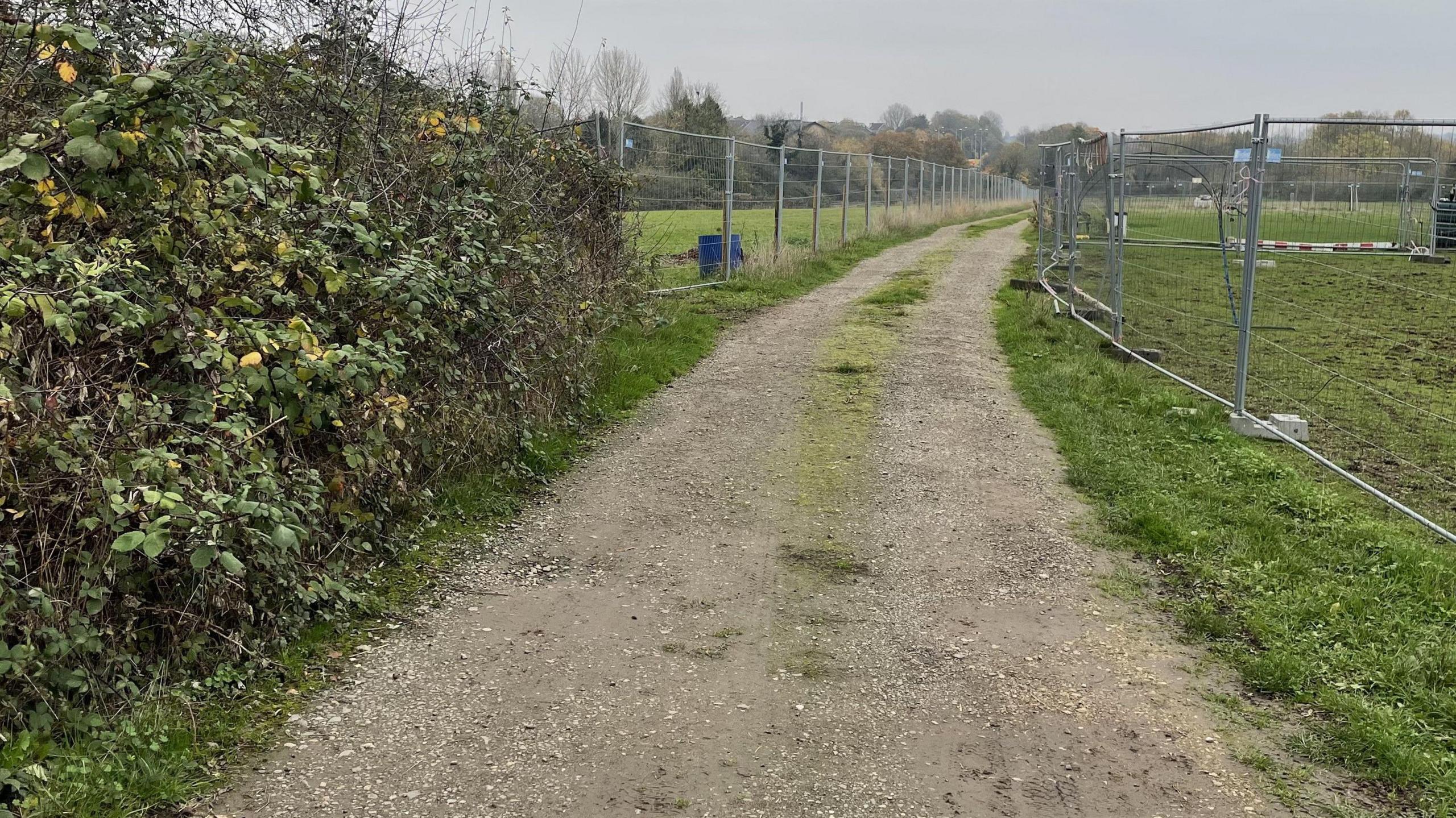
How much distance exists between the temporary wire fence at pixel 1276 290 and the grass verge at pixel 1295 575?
48cm

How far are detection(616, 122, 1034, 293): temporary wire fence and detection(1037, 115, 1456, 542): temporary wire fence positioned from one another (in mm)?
4265

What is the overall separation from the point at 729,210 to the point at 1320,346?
768 cm

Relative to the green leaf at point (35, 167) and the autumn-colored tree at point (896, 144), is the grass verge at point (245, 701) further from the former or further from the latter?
the autumn-colored tree at point (896, 144)

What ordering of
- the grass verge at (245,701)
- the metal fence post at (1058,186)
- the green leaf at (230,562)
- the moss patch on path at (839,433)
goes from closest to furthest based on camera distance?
the grass verge at (245,701) < the green leaf at (230,562) < the moss patch on path at (839,433) < the metal fence post at (1058,186)

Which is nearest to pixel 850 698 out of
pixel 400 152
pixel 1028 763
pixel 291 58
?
pixel 1028 763

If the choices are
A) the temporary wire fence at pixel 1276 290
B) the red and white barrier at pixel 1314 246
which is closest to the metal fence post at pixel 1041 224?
the temporary wire fence at pixel 1276 290

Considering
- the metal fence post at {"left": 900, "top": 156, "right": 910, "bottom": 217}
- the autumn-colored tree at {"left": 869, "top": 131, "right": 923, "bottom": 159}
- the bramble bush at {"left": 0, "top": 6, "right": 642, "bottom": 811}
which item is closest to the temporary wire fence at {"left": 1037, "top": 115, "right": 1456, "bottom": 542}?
the bramble bush at {"left": 0, "top": 6, "right": 642, "bottom": 811}

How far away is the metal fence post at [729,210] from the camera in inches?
590

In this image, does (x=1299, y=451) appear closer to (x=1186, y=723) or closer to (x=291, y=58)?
(x=1186, y=723)

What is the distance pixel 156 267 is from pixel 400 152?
2.07 metres

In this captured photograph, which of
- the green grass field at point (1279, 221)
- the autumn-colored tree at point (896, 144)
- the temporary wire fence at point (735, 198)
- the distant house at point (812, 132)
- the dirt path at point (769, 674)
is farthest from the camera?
the autumn-colored tree at point (896, 144)

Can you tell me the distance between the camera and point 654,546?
5383mm

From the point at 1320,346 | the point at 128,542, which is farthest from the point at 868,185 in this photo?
the point at 128,542

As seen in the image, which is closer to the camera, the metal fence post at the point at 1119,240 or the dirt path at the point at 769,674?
the dirt path at the point at 769,674
